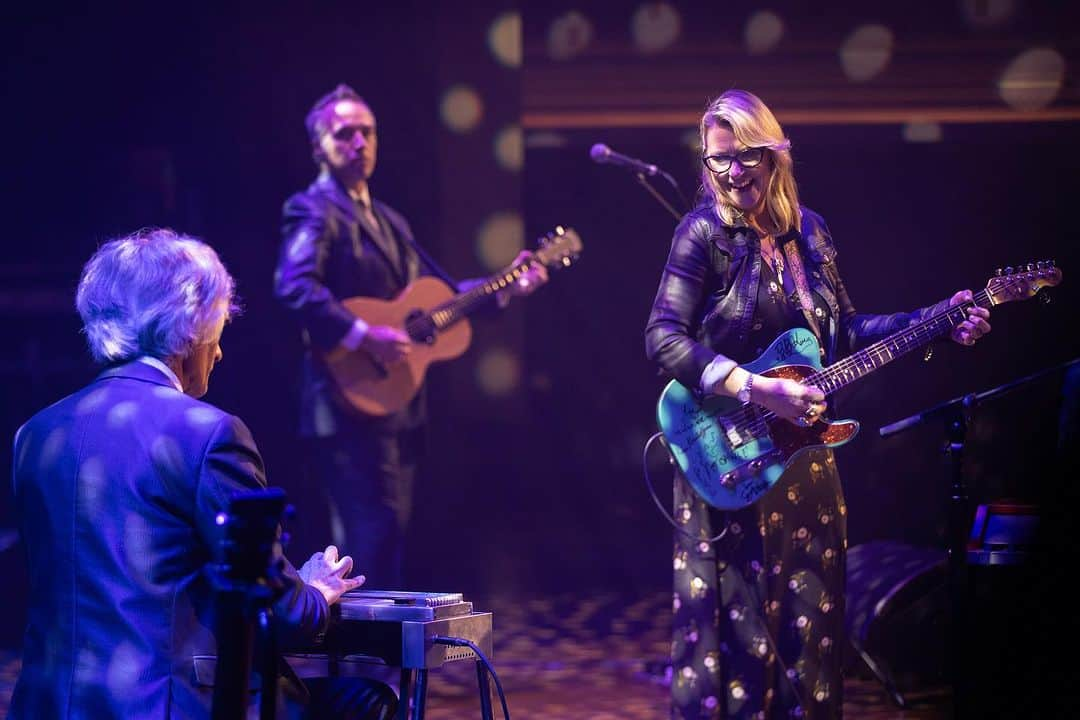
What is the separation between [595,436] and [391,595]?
4.23 meters

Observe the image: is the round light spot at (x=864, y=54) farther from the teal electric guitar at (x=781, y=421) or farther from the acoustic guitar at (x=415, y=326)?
the teal electric guitar at (x=781, y=421)

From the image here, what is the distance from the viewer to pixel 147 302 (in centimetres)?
264

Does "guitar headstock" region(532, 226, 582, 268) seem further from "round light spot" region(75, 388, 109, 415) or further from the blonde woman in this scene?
"round light spot" region(75, 388, 109, 415)

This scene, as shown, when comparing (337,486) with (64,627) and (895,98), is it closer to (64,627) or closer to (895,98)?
(64,627)

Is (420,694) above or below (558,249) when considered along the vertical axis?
below

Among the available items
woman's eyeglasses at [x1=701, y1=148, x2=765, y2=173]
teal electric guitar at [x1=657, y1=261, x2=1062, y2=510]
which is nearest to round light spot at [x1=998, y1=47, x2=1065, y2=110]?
teal electric guitar at [x1=657, y1=261, x2=1062, y2=510]

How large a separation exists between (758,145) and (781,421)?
68 cm

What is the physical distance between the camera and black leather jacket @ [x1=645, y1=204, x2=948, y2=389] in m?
3.52

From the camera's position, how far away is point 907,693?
15.7ft

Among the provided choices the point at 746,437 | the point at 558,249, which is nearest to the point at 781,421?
the point at 746,437

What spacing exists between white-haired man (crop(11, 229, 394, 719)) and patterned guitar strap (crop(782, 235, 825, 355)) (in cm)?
151

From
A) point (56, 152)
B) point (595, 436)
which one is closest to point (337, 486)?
point (595, 436)

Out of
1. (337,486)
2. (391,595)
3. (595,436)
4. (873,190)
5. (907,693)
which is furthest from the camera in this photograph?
(595,436)

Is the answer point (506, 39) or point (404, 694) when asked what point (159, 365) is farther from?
point (506, 39)
